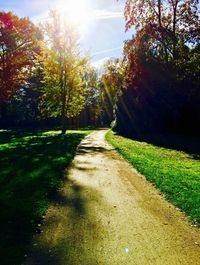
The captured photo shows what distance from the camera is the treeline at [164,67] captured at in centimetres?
3145

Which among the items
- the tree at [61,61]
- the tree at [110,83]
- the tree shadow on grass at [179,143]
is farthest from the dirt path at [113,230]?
the tree at [110,83]

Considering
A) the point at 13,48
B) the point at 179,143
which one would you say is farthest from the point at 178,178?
the point at 13,48

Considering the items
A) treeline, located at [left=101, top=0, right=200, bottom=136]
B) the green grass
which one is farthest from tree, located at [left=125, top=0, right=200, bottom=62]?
the green grass

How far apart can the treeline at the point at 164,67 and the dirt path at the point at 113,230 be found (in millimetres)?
21927

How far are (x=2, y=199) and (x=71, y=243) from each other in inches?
140

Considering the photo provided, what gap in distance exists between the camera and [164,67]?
112 feet

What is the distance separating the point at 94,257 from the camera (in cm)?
571

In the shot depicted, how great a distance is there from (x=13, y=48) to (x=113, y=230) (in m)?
46.5

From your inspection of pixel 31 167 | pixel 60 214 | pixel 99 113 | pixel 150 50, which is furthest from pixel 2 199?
pixel 99 113

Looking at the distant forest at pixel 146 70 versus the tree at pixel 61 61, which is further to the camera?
the tree at pixel 61 61

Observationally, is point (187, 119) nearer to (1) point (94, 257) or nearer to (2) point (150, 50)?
(2) point (150, 50)

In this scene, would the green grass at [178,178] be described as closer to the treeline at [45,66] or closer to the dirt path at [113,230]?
the dirt path at [113,230]

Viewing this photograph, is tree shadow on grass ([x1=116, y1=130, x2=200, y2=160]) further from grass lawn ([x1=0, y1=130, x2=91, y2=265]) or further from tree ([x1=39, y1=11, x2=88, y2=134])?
tree ([x1=39, y1=11, x2=88, y2=134])

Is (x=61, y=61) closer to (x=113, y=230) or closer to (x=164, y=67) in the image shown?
(x=164, y=67)
